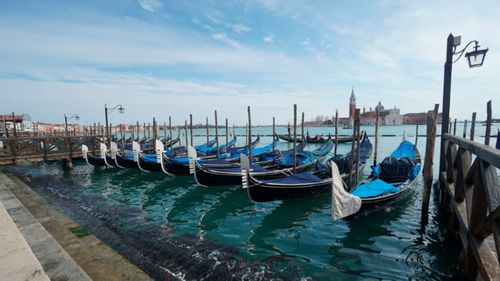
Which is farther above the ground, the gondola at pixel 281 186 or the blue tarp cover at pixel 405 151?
the blue tarp cover at pixel 405 151

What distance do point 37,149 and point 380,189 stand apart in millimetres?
16437

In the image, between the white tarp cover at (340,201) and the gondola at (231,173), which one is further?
the gondola at (231,173)

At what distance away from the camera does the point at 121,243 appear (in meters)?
4.53

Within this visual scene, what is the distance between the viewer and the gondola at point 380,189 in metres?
4.46

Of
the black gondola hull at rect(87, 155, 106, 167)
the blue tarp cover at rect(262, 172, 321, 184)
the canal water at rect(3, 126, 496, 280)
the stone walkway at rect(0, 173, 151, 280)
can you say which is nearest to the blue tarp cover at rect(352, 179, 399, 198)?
the canal water at rect(3, 126, 496, 280)

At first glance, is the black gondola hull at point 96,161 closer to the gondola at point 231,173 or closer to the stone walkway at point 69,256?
the gondola at point 231,173

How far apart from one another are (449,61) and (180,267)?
625 cm

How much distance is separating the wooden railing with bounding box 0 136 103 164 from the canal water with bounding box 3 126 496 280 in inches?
212

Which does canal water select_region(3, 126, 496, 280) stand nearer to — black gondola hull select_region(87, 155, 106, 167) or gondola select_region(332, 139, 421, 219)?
gondola select_region(332, 139, 421, 219)

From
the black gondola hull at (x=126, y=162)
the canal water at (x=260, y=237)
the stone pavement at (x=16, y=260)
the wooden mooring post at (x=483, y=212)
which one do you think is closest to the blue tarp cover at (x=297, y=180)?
the canal water at (x=260, y=237)

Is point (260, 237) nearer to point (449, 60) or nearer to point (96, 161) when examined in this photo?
point (449, 60)

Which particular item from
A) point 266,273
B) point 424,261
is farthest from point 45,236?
point 424,261

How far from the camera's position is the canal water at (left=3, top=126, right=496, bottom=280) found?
3.71 meters

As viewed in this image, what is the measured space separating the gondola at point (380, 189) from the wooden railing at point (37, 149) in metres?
13.8
